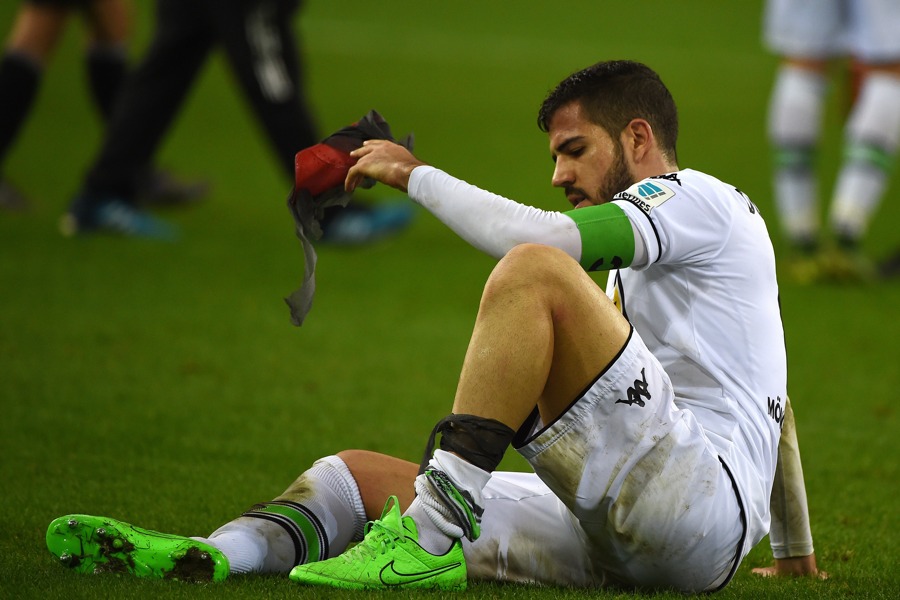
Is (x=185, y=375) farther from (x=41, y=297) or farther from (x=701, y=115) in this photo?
(x=701, y=115)

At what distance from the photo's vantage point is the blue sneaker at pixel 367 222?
23.0 feet

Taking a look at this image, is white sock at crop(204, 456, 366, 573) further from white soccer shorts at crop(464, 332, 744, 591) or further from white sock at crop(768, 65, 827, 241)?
white sock at crop(768, 65, 827, 241)

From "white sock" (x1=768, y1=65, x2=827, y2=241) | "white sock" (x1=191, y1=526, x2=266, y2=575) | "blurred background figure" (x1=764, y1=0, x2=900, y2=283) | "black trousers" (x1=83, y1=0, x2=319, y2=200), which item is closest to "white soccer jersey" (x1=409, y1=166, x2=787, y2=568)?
"white sock" (x1=191, y1=526, x2=266, y2=575)

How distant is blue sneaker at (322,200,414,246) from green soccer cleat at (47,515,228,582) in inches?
176

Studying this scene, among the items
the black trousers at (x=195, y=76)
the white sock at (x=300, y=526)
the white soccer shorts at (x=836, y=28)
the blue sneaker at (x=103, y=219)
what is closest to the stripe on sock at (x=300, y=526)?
the white sock at (x=300, y=526)

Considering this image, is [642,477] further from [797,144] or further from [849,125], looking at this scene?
[849,125]

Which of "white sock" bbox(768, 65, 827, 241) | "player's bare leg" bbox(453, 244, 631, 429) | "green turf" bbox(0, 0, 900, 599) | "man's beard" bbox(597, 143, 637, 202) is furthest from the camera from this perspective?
"white sock" bbox(768, 65, 827, 241)

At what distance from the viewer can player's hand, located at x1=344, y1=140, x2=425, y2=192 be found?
2734 mm

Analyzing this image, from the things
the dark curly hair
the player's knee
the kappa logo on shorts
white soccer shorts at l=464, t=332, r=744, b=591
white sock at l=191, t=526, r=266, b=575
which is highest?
the dark curly hair

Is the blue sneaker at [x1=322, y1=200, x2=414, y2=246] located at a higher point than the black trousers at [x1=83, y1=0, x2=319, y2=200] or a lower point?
lower

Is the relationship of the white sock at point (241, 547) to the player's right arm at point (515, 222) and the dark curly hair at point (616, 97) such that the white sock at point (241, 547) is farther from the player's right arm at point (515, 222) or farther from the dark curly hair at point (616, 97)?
the dark curly hair at point (616, 97)

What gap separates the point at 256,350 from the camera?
5.29 meters

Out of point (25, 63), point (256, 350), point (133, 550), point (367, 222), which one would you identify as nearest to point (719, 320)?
point (133, 550)

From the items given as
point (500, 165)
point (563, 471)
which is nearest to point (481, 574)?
point (563, 471)
